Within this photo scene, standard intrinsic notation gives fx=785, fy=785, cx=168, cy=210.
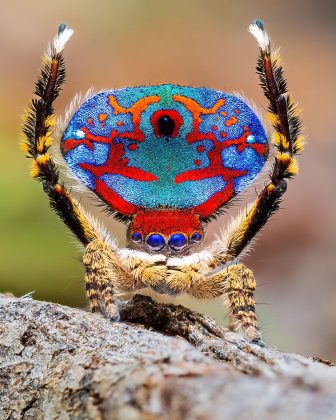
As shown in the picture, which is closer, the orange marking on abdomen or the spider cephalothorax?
the spider cephalothorax

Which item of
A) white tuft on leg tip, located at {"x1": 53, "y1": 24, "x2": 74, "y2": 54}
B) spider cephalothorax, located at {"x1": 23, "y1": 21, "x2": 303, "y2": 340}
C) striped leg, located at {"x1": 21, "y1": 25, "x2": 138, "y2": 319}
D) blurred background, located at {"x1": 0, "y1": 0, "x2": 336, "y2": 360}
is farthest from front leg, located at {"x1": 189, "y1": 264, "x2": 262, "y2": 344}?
blurred background, located at {"x1": 0, "y1": 0, "x2": 336, "y2": 360}

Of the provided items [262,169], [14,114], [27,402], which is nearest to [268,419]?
[27,402]

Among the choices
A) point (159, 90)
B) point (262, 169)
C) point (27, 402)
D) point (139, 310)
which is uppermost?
point (159, 90)

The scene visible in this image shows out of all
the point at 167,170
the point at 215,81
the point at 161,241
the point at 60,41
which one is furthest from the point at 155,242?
the point at 215,81

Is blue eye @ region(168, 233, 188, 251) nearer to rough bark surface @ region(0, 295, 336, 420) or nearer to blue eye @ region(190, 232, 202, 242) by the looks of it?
blue eye @ region(190, 232, 202, 242)

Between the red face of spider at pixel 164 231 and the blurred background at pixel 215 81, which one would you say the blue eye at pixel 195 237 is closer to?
the red face of spider at pixel 164 231

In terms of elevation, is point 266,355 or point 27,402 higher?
point 266,355

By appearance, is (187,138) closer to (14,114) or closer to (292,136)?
(292,136)
